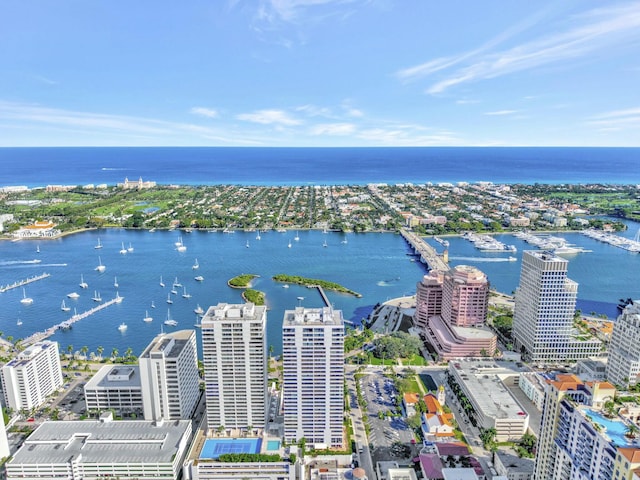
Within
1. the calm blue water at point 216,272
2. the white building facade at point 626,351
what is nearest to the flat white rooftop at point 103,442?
the calm blue water at point 216,272

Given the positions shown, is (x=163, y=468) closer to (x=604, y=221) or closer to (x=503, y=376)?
(x=503, y=376)

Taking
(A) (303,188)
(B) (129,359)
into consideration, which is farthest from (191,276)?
(A) (303,188)

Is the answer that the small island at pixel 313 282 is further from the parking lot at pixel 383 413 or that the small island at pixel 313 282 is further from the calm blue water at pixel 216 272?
the parking lot at pixel 383 413

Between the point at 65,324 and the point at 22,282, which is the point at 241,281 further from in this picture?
the point at 22,282

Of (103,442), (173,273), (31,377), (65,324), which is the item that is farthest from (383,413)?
(173,273)

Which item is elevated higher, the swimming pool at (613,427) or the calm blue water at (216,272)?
the swimming pool at (613,427)

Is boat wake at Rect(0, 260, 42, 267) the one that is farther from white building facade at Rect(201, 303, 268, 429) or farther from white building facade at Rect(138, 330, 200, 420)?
white building facade at Rect(201, 303, 268, 429)
